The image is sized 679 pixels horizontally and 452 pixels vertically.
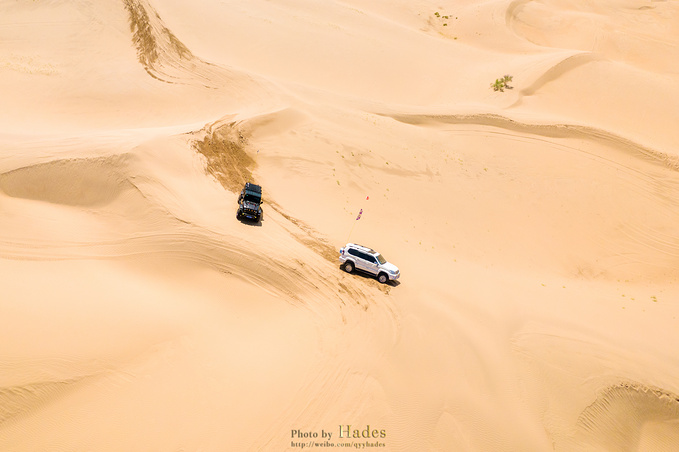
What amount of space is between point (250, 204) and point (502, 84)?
23671 millimetres

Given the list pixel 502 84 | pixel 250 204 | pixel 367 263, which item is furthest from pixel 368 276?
pixel 502 84

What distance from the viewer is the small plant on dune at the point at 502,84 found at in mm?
32375

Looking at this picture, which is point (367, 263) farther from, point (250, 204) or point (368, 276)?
point (250, 204)

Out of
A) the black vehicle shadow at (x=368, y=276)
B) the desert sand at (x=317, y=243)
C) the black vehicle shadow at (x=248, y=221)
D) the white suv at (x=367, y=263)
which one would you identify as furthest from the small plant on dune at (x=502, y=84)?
the black vehicle shadow at (x=248, y=221)

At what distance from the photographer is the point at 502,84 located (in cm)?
3259

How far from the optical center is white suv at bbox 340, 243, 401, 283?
16.4 m

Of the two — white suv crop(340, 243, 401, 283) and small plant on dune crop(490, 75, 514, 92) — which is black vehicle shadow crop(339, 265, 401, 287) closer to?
white suv crop(340, 243, 401, 283)

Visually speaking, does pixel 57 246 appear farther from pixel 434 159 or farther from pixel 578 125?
pixel 578 125

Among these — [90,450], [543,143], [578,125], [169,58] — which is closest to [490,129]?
[543,143]

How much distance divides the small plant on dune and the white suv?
21602mm

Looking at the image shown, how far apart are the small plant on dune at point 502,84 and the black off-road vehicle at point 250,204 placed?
2241cm

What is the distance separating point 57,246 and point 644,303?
22.7 meters

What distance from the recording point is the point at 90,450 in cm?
1049

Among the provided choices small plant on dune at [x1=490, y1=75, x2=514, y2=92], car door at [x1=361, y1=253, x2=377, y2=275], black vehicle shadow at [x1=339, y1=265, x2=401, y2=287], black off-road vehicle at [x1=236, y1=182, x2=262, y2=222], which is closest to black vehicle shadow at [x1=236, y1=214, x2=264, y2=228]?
black off-road vehicle at [x1=236, y1=182, x2=262, y2=222]
